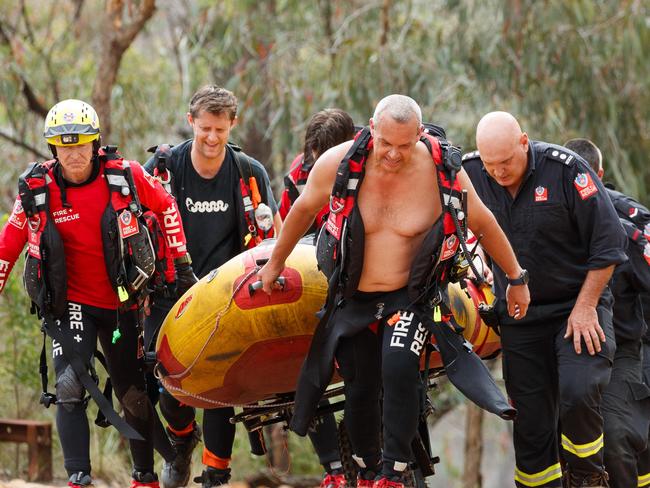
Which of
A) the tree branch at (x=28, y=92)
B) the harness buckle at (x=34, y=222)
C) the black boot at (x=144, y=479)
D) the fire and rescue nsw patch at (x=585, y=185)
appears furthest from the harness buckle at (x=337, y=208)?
the tree branch at (x=28, y=92)

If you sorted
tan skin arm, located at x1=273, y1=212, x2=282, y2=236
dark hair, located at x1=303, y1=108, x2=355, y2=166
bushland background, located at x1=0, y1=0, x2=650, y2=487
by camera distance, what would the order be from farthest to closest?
bushland background, located at x1=0, y1=0, x2=650, y2=487, tan skin arm, located at x1=273, y1=212, x2=282, y2=236, dark hair, located at x1=303, y1=108, x2=355, y2=166

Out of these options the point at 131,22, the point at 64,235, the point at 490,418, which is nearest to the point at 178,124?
the point at 131,22

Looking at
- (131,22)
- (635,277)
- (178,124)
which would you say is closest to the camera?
(635,277)

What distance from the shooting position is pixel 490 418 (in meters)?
21.7

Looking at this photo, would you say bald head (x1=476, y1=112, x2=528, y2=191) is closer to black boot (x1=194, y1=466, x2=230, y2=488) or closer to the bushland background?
black boot (x1=194, y1=466, x2=230, y2=488)

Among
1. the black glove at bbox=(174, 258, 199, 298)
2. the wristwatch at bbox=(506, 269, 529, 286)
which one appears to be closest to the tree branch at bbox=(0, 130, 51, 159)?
the black glove at bbox=(174, 258, 199, 298)

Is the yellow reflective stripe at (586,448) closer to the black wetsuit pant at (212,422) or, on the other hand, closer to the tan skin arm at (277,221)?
the black wetsuit pant at (212,422)

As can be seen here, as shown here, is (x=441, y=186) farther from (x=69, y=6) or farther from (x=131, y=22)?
(x=69, y=6)

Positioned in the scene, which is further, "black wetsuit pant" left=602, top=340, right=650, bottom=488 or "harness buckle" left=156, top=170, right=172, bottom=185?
"harness buckle" left=156, top=170, right=172, bottom=185

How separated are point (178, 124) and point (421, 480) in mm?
10755

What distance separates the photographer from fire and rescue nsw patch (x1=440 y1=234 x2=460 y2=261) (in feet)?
19.5

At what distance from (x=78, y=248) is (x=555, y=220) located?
275cm

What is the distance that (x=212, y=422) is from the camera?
7.86 m

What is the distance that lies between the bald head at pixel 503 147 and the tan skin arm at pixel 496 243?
1.82 feet
